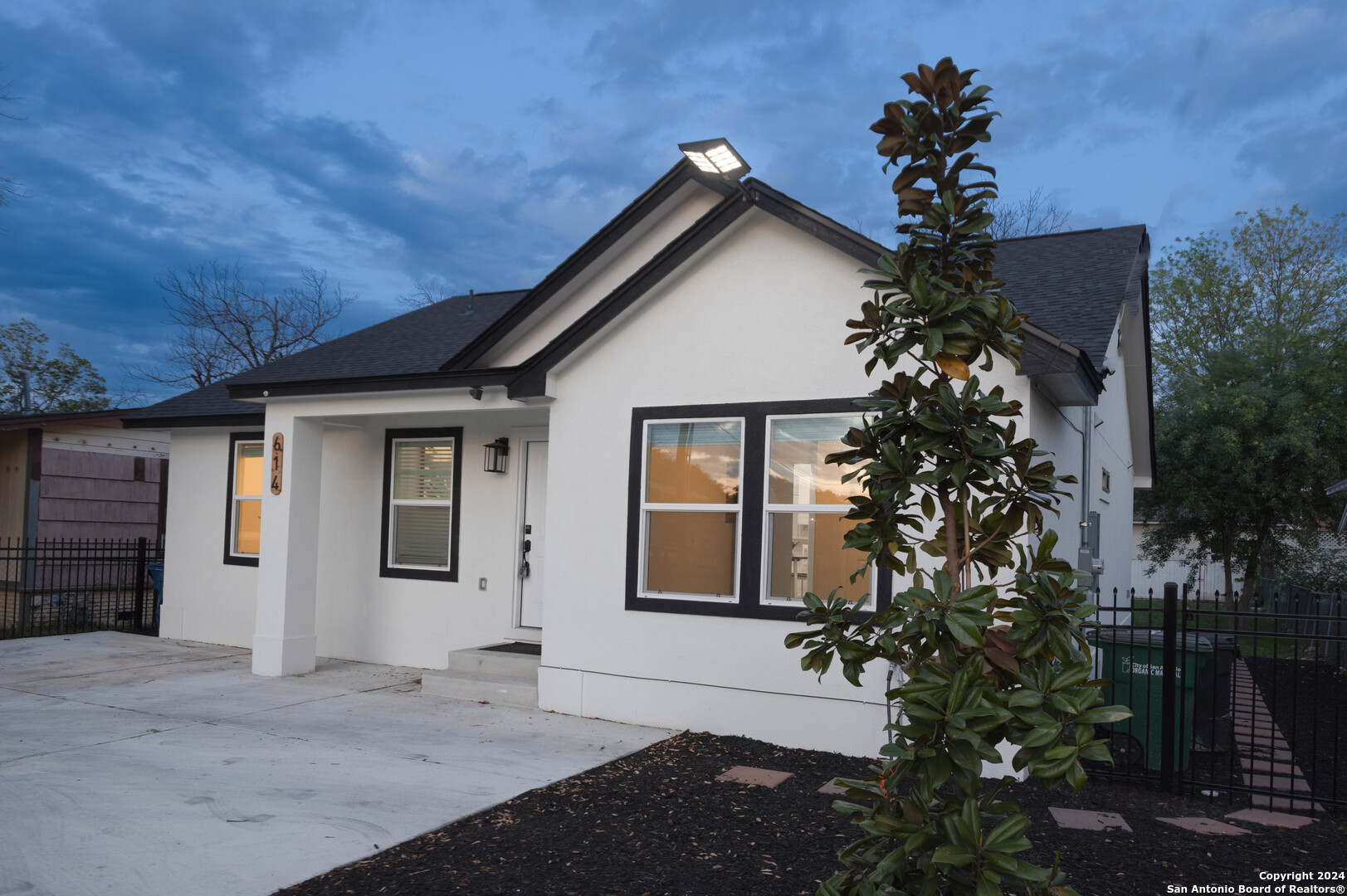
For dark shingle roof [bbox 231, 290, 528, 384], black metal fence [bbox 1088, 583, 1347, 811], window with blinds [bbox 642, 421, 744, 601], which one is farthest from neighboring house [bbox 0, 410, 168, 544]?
black metal fence [bbox 1088, 583, 1347, 811]

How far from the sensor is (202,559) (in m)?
11.3

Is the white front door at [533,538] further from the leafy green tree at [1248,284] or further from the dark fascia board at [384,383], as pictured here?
the leafy green tree at [1248,284]

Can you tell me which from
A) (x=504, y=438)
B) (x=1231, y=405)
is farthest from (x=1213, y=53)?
(x=504, y=438)

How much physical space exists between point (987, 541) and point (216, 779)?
4.98 m

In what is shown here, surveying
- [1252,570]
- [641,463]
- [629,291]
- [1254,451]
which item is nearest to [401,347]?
[629,291]

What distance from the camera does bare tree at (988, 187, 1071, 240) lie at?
30.3 meters

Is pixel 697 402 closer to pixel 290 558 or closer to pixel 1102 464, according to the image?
pixel 290 558

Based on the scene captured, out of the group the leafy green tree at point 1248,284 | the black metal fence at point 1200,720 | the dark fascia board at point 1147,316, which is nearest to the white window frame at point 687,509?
the black metal fence at point 1200,720

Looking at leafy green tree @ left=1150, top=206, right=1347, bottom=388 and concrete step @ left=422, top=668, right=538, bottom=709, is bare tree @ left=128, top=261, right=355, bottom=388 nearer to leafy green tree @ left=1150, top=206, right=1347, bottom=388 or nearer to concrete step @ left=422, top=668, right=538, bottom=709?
concrete step @ left=422, top=668, right=538, bottom=709

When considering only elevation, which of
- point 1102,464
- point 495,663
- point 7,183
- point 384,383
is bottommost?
point 495,663

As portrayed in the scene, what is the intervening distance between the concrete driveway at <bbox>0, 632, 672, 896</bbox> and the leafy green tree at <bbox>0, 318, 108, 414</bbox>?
26.3 meters

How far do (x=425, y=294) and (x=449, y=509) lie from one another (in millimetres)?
28690

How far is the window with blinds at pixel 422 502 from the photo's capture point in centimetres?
974

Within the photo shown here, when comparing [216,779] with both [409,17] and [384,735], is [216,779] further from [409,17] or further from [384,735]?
[409,17]
